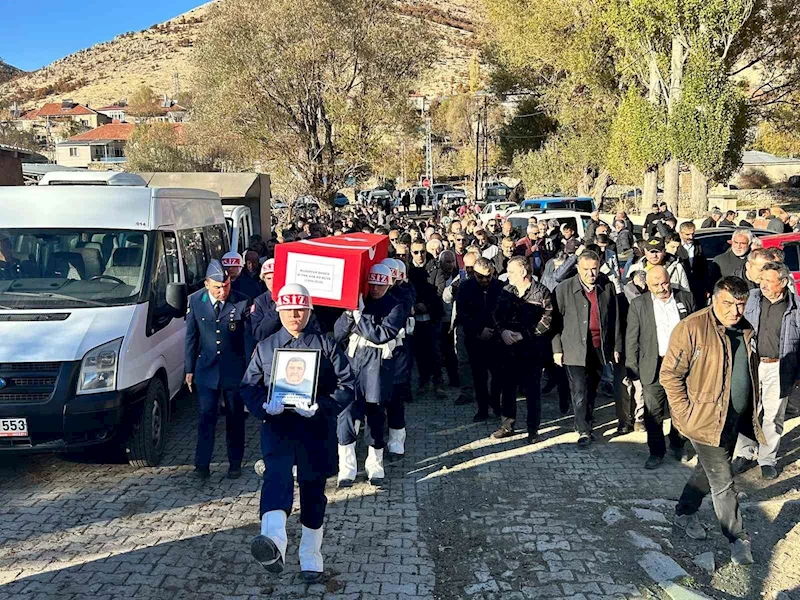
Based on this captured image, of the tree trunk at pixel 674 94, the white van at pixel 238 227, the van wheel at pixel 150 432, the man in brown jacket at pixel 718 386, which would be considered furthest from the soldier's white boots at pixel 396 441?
the tree trunk at pixel 674 94

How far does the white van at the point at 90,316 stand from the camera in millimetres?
5656

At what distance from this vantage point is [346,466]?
6.16 m

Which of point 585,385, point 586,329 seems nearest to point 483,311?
point 586,329

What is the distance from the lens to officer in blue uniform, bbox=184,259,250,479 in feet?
20.2

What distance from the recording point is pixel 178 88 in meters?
100

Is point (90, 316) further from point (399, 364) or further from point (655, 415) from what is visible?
point (655, 415)

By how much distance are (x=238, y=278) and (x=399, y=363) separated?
2178mm

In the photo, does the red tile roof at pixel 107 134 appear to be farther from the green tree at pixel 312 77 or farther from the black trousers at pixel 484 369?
the black trousers at pixel 484 369

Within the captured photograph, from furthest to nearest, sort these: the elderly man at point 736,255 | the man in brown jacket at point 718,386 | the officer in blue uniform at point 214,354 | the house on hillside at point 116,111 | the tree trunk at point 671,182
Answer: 1. the house on hillside at point 116,111
2. the tree trunk at point 671,182
3. the elderly man at point 736,255
4. the officer in blue uniform at point 214,354
5. the man in brown jacket at point 718,386

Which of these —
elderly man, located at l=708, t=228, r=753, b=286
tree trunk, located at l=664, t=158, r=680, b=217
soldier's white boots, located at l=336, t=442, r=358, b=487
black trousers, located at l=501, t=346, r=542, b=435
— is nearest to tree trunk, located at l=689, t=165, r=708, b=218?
tree trunk, located at l=664, t=158, r=680, b=217

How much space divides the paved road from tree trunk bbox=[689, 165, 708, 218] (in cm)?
1976

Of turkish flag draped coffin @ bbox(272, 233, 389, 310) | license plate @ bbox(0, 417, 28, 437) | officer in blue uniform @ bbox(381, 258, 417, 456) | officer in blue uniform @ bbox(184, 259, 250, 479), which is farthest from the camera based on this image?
officer in blue uniform @ bbox(381, 258, 417, 456)

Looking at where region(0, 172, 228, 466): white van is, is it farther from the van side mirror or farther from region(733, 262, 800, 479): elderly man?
region(733, 262, 800, 479): elderly man

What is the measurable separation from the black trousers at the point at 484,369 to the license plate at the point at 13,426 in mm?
4472
